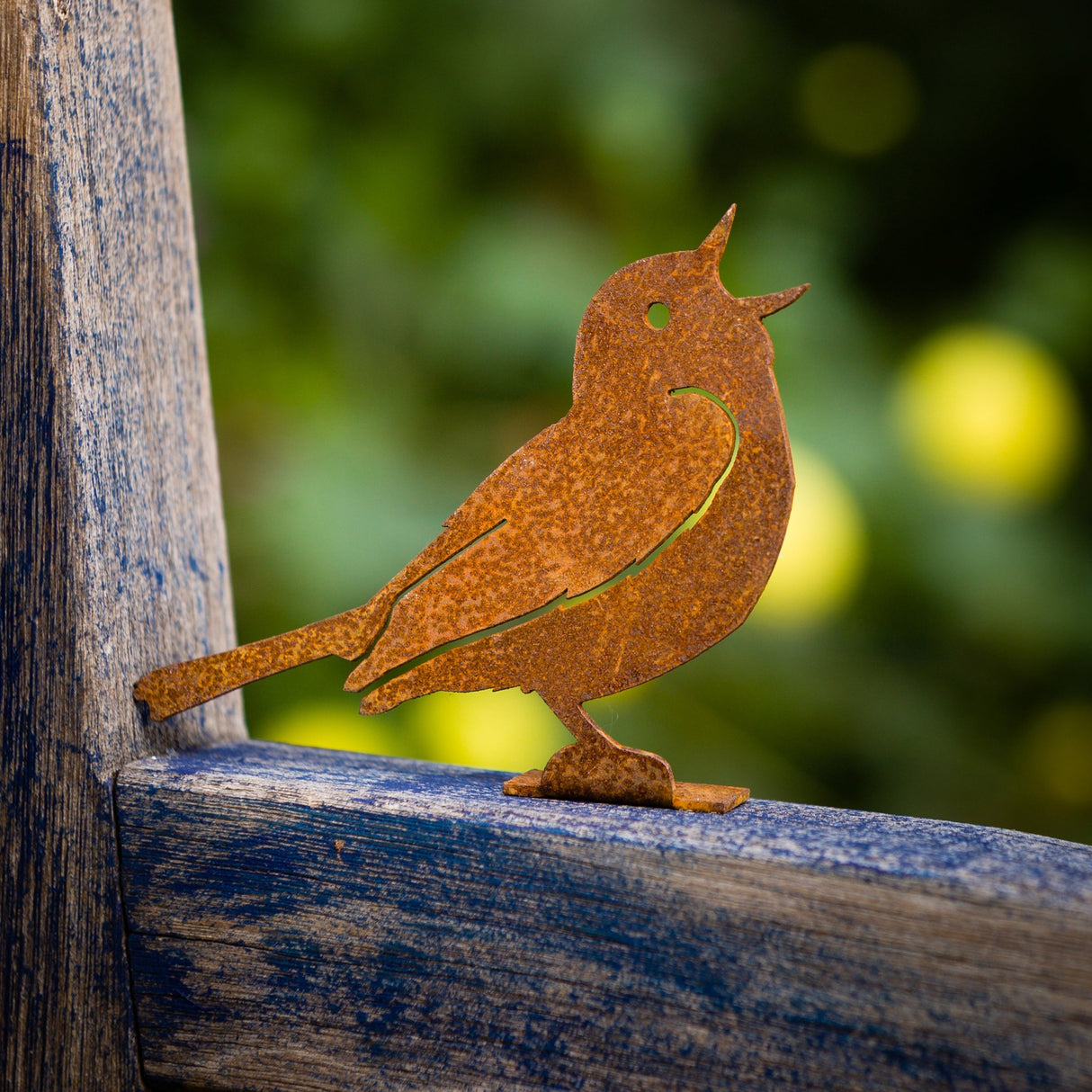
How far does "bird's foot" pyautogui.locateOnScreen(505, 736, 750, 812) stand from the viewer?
500 mm

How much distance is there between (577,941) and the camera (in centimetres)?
44

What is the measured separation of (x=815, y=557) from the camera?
3.71ft

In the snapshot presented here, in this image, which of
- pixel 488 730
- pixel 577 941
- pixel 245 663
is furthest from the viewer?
pixel 488 730

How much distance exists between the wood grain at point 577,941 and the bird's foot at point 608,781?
0.5 inches

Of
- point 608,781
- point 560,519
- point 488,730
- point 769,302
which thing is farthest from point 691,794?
point 488,730

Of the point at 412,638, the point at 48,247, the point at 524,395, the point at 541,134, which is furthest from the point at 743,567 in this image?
the point at 541,134

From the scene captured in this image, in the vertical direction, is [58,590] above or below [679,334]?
below

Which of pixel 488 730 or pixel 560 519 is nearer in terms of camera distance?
pixel 560 519

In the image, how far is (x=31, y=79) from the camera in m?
0.50

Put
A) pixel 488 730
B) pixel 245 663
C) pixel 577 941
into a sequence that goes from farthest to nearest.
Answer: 1. pixel 488 730
2. pixel 245 663
3. pixel 577 941

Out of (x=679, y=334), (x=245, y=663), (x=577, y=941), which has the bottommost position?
(x=577, y=941)

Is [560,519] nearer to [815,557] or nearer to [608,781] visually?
[608,781]

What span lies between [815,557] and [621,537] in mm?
680

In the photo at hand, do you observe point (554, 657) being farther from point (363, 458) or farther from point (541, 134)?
point (541, 134)
